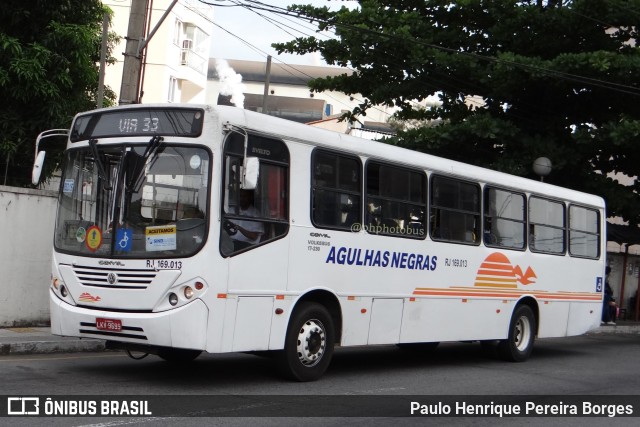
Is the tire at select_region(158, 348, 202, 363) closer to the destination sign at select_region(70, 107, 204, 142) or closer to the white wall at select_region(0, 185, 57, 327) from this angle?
the destination sign at select_region(70, 107, 204, 142)

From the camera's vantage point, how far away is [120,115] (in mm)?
9703

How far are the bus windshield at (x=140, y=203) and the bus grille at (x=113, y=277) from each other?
177 mm

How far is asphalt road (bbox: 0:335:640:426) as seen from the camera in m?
8.15

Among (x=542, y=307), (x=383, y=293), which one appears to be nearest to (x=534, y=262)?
(x=542, y=307)

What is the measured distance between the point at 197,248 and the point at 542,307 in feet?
26.9

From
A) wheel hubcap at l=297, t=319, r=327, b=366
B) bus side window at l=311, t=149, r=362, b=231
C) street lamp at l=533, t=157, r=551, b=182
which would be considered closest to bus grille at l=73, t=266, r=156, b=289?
wheel hubcap at l=297, t=319, r=327, b=366

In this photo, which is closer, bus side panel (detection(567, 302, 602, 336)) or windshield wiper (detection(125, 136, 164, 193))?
windshield wiper (detection(125, 136, 164, 193))

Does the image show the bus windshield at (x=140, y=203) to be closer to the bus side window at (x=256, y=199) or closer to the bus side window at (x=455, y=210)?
the bus side window at (x=256, y=199)

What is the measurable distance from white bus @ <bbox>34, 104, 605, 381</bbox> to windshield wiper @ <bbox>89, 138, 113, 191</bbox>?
0.05 ft

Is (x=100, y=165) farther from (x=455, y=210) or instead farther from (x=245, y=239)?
(x=455, y=210)

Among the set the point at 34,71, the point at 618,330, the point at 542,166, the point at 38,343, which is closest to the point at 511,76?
the point at 542,166

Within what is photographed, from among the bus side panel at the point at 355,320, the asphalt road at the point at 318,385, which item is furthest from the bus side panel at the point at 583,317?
the bus side panel at the point at 355,320

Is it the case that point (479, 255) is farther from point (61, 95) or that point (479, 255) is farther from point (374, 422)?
point (61, 95)

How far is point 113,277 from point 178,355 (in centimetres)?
207
